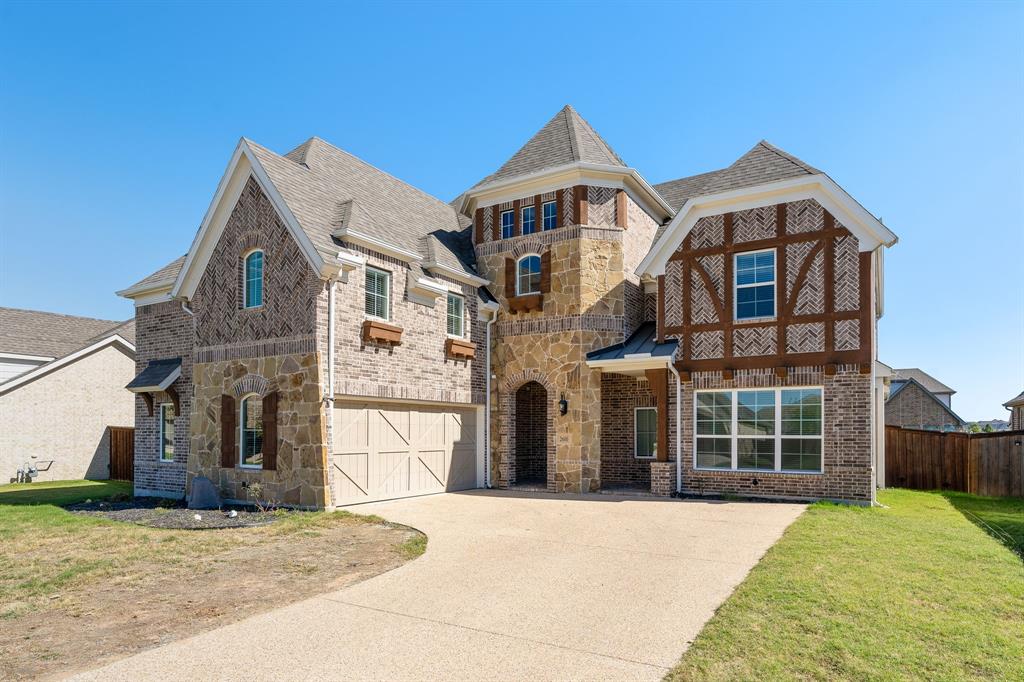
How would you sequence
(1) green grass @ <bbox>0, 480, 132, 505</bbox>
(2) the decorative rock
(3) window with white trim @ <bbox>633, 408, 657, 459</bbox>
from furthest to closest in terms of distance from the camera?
(3) window with white trim @ <bbox>633, 408, 657, 459</bbox>
(1) green grass @ <bbox>0, 480, 132, 505</bbox>
(2) the decorative rock

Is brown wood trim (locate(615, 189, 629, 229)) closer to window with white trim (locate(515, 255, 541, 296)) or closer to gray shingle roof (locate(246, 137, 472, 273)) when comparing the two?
window with white trim (locate(515, 255, 541, 296))

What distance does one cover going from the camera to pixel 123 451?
72.4ft

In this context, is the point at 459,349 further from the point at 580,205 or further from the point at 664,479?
the point at 664,479

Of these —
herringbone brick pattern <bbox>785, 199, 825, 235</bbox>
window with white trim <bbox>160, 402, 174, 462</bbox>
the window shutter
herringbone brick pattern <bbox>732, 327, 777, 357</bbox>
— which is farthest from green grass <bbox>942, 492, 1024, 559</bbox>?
window with white trim <bbox>160, 402, 174, 462</bbox>

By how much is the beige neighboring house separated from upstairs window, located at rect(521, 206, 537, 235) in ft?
54.0

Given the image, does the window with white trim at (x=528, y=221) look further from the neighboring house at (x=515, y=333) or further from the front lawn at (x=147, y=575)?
the front lawn at (x=147, y=575)

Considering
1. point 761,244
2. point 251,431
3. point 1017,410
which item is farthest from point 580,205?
point 1017,410

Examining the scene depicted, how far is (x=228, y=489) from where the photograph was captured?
1434 cm

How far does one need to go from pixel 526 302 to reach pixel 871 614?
12197 millimetres

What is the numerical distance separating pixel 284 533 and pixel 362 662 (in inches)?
243

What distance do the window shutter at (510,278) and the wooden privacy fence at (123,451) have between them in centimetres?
1414

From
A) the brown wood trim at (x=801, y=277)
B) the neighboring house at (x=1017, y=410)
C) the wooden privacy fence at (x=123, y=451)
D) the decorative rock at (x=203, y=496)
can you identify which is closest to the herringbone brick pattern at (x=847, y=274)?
the brown wood trim at (x=801, y=277)

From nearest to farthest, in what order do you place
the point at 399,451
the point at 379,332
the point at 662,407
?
the point at 379,332 → the point at 399,451 → the point at 662,407

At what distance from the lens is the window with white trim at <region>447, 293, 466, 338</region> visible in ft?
55.0
